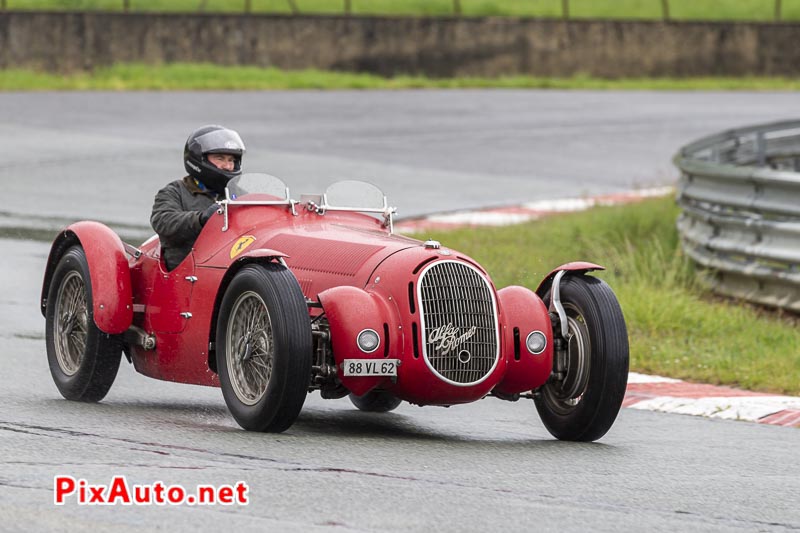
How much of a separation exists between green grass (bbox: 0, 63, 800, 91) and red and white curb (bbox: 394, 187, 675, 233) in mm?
12195

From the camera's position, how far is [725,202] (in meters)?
14.4

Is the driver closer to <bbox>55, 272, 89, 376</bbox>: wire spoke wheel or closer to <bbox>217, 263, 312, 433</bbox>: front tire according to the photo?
<bbox>55, 272, 89, 376</bbox>: wire spoke wheel

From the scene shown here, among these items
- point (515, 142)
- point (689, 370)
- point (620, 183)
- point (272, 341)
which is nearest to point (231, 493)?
point (272, 341)

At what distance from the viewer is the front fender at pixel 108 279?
9.02 metres

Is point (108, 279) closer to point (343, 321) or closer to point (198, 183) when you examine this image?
point (198, 183)

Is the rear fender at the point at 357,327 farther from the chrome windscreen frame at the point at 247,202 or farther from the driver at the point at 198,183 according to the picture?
the driver at the point at 198,183

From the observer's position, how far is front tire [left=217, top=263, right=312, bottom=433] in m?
7.50

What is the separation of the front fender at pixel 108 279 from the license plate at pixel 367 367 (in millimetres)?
1892

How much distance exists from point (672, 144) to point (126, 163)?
9924 mm

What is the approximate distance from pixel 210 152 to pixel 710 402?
3.42 metres

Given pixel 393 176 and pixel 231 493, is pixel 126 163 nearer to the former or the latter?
pixel 393 176

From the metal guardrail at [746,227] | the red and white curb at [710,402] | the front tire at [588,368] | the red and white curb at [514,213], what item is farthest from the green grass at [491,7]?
the front tire at [588,368]

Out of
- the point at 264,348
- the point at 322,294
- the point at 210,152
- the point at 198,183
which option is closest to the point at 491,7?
the point at 198,183

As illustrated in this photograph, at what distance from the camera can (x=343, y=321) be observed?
25.3 ft
